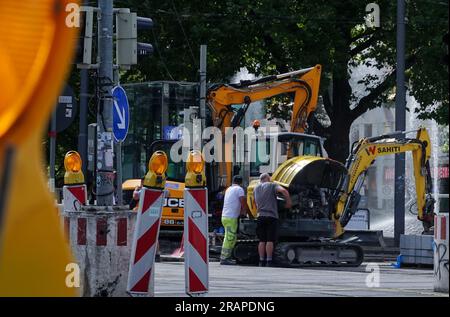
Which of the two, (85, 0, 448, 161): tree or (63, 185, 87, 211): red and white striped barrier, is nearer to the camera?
(63, 185, 87, 211): red and white striped barrier

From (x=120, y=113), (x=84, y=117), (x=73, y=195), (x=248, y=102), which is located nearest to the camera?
(x=73, y=195)

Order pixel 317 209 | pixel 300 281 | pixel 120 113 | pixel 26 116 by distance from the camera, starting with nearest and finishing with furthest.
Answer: pixel 26 116, pixel 300 281, pixel 120 113, pixel 317 209

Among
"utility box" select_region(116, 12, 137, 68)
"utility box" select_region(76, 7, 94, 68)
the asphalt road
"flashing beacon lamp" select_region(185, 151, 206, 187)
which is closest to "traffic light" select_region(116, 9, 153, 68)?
"utility box" select_region(116, 12, 137, 68)

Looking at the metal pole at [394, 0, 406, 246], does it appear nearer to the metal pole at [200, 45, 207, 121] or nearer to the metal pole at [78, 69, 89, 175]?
the metal pole at [200, 45, 207, 121]

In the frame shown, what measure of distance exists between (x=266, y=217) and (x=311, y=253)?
1545mm

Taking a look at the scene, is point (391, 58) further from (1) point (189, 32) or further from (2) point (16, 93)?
(2) point (16, 93)

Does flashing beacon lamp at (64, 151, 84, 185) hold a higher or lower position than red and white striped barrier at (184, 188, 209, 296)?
higher

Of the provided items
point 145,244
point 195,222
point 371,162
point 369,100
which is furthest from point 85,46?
point 369,100

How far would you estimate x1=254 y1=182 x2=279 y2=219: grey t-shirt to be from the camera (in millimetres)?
20156

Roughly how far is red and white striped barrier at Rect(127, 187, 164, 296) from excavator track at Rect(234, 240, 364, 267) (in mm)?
10362

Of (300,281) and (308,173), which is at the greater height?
(308,173)

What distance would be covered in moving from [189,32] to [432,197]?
13168mm

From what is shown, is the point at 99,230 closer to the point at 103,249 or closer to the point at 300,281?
the point at 103,249

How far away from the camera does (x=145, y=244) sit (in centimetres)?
1053
